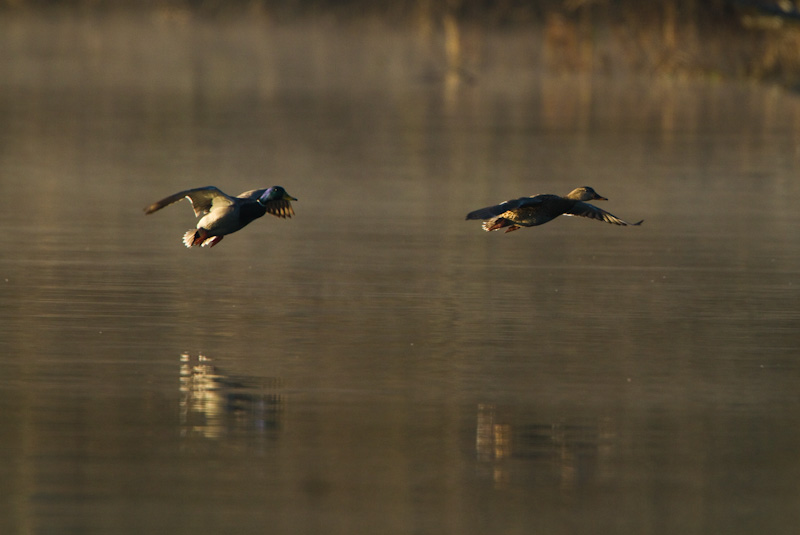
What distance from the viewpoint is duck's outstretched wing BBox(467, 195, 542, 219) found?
414 inches

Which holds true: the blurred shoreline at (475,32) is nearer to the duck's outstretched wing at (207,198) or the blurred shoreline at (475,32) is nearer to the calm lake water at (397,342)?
the calm lake water at (397,342)

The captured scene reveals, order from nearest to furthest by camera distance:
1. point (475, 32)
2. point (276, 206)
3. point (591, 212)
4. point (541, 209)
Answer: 1. point (541, 209)
2. point (591, 212)
3. point (276, 206)
4. point (475, 32)

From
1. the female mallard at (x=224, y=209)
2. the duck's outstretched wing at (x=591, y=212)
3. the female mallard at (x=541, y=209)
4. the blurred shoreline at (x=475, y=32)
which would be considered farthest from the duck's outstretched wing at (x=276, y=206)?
the blurred shoreline at (x=475, y=32)

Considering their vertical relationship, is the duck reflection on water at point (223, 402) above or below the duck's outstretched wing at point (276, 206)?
below

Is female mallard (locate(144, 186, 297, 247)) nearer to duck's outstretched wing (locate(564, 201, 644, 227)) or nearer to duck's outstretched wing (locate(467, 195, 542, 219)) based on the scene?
duck's outstretched wing (locate(467, 195, 542, 219))

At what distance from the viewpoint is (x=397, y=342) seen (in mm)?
11039

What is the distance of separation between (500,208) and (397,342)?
3.16 ft

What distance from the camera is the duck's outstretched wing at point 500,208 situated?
10527 millimetres

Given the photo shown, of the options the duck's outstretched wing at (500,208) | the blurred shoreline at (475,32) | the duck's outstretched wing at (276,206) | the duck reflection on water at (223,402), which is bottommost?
the duck reflection on water at (223,402)

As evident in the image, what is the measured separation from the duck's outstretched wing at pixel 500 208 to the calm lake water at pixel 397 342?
2.48ft

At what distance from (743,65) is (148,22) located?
3526 centimetres

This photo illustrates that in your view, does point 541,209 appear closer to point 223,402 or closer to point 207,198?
point 207,198

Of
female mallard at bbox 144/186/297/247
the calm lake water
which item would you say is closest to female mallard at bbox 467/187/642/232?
the calm lake water

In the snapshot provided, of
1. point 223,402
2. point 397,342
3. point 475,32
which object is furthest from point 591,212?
point 475,32
